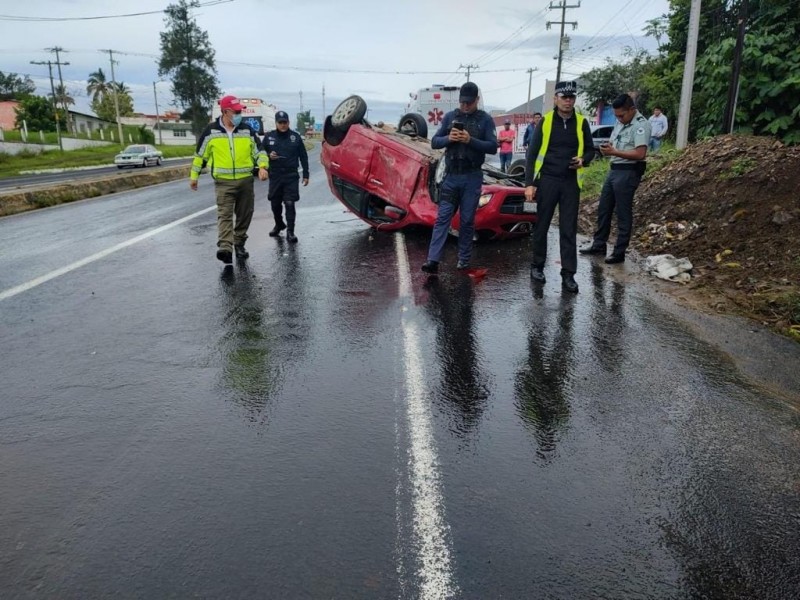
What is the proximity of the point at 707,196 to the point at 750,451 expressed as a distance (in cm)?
644

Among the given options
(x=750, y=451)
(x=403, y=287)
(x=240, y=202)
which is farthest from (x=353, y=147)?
(x=750, y=451)

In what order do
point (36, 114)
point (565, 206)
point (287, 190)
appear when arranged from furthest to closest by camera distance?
point (36, 114) → point (287, 190) → point (565, 206)

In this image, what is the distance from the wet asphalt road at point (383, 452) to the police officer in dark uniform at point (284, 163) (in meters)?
3.36

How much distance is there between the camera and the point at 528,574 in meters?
2.23

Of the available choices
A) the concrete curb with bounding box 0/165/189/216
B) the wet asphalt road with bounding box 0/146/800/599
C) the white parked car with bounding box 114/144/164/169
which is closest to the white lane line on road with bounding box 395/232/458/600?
the wet asphalt road with bounding box 0/146/800/599

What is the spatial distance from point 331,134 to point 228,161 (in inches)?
126

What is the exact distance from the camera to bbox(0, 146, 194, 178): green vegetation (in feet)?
127

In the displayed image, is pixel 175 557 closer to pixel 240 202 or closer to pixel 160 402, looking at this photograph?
pixel 160 402

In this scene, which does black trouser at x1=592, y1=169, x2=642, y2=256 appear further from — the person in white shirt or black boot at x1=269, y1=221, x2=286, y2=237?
the person in white shirt

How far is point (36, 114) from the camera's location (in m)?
A: 65.0

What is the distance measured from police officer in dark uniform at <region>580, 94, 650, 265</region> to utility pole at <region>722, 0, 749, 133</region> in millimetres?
4814

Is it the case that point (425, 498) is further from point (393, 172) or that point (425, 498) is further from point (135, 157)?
point (135, 157)

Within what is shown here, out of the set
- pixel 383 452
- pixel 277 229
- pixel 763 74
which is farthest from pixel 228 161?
pixel 763 74

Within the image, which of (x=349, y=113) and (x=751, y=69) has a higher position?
(x=751, y=69)
